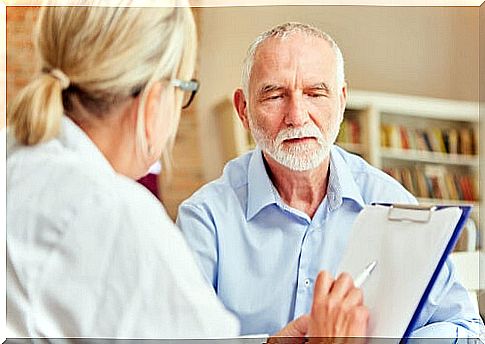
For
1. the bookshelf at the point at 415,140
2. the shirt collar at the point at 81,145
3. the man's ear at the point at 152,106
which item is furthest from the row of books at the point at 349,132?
the shirt collar at the point at 81,145

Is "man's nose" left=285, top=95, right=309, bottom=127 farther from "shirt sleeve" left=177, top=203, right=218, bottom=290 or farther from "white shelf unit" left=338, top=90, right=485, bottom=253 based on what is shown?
"shirt sleeve" left=177, top=203, right=218, bottom=290

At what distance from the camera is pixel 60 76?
76.4 inches

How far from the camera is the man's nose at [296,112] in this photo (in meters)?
1.97

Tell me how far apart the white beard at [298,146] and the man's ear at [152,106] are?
0.20m

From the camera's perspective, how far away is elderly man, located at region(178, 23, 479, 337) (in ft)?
6.50

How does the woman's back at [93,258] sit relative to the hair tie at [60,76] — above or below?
below

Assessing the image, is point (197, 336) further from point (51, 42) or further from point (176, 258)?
point (51, 42)

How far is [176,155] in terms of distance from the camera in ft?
6.61

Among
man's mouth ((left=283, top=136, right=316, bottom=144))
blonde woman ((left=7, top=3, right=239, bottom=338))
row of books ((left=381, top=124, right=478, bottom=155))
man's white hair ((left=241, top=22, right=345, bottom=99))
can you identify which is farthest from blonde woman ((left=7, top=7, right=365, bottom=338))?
row of books ((left=381, top=124, right=478, bottom=155))

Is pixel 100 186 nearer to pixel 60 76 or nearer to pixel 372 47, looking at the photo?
pixel 60 76

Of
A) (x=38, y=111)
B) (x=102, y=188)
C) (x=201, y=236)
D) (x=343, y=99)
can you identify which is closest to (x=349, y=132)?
(x=343, y=99)

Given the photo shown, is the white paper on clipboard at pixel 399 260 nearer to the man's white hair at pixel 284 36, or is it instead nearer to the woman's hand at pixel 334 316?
the woman's hand at pixel 334 316

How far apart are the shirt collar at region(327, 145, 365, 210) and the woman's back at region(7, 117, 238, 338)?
339 millimetres

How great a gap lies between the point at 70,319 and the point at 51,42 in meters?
0.58
